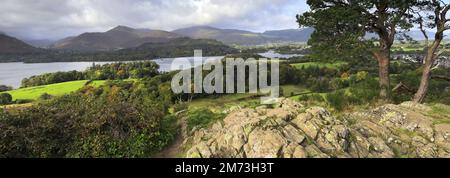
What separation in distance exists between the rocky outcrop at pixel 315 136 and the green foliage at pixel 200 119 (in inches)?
12.7

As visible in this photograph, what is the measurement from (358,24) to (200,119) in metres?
10.5

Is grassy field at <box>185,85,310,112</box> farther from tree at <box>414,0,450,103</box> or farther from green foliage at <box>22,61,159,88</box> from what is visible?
green foliage at <box>22,61,159,88</box>

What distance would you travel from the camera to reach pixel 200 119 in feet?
27.3

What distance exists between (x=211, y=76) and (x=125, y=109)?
202 ft

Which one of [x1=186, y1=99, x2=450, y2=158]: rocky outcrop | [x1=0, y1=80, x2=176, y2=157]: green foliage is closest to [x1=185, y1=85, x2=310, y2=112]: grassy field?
[x1=186, y1=99, x2=450, y2=158]: rocky outcrop

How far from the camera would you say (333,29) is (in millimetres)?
15625

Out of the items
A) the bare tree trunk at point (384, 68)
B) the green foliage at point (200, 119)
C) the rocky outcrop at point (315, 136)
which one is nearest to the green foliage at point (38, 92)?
the bare tree trunk at point (384, 68)

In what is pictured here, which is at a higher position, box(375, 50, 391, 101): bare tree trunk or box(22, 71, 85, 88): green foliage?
box(375, 50, 391, 101): bare tree trunk

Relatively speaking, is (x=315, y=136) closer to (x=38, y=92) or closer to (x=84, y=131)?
(x=84, y=131)

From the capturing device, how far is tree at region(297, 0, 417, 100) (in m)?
14.3

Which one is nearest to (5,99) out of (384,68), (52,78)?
(52,78)

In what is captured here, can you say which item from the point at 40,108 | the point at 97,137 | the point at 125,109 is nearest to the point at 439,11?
the point at 125,109

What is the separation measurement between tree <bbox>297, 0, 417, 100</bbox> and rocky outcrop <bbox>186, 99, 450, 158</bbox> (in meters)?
6.50
